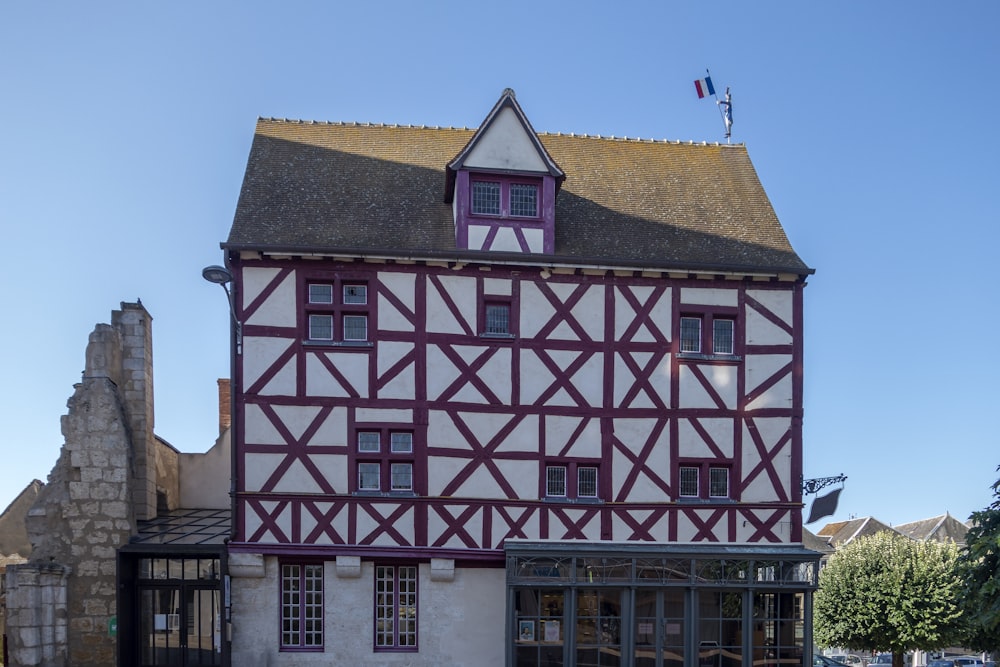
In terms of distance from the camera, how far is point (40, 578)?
16.5 metres

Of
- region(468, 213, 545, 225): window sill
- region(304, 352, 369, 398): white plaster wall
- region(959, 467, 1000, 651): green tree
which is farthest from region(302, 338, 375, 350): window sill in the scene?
region(959, 467, 1000, 651): green tree

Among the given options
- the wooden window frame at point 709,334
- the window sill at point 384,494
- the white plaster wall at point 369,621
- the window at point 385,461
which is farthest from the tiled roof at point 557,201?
the white plaster wall at point 369,621

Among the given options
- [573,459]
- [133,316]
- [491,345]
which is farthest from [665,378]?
[133,316]

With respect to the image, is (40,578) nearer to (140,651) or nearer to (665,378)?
(140,651)

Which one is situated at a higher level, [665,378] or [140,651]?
[665,378]

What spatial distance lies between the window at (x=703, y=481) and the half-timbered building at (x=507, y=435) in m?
0.05

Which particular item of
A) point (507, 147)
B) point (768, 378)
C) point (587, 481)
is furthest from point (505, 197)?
point (768, 378)

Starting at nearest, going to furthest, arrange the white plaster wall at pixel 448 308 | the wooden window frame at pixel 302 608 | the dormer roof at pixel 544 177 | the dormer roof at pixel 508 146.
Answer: the wooden window frame at pixel 302 608
the white plaster wall at pixel 448 308
the dormer roof at pixel 544 177
the dormer roof at pixel 508 146

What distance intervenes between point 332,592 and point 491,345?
5.97 m

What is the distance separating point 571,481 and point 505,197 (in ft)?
20.6

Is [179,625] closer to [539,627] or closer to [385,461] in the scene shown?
[385,461]

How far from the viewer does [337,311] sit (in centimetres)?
1719

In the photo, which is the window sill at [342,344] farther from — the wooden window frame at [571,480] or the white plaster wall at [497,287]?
the wooden window frame at [571,480]

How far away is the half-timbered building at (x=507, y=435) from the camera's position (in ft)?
55.1
